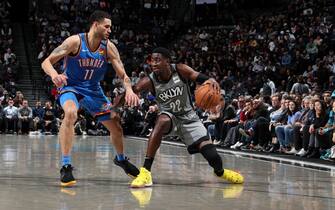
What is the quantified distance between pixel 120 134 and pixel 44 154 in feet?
11.8

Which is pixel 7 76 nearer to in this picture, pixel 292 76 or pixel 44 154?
pixel 292 76

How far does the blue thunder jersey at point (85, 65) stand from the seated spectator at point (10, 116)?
1282 cm

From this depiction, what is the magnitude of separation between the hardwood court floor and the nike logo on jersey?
2.77ft

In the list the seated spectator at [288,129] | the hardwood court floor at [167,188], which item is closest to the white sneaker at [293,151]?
the seated spectator at [288,129]

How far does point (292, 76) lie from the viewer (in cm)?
1661

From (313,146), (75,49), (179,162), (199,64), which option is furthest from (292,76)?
(75,49)

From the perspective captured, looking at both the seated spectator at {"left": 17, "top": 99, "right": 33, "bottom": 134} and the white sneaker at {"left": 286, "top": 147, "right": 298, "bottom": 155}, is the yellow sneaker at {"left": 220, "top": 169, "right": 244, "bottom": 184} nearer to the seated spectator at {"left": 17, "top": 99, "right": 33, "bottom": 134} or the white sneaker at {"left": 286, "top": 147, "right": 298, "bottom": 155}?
the white sneaker at {"left": 286, "top": 147, "right": 298, "bottom": 155}

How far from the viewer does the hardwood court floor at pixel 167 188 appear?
468 cm

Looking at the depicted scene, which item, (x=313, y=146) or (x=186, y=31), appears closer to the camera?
(x=313, y=146)

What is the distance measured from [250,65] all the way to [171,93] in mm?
13630

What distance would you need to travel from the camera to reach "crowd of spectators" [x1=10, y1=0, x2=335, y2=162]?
10883mm

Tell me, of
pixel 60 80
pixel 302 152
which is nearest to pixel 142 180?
pixel 60 80

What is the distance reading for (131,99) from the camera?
18.9 ft

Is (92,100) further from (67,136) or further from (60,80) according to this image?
(60,80)
